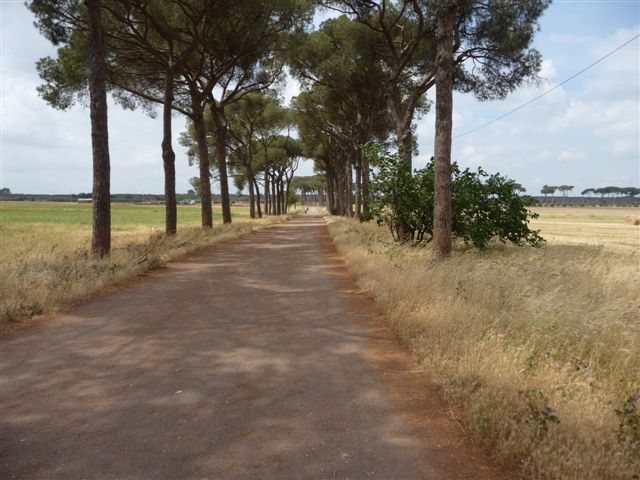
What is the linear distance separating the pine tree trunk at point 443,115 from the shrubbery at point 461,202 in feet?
7.38

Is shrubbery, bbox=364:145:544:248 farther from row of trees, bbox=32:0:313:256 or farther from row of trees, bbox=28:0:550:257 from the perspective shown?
row of trees, bbox=32:0:313:256

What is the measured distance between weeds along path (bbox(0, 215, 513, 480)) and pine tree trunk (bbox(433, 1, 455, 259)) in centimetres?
391

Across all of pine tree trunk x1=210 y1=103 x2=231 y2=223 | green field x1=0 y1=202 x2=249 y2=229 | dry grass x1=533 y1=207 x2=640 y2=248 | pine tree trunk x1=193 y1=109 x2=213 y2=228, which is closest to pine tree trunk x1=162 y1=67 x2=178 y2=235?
pine tree trunk x1=193 y1=109 x2=213 y2=228

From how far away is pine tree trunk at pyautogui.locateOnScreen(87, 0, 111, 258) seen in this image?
38.0 feet

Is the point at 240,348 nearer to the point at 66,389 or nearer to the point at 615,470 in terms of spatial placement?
the point at 66,389

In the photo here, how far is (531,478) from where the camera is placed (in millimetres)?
2768

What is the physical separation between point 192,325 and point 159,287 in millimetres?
3029

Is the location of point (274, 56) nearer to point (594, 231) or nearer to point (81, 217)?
point (594, 231)

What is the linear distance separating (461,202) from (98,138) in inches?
365

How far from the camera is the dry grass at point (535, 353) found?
299 centimetres

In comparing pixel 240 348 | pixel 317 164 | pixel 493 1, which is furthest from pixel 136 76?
pixel 317 164

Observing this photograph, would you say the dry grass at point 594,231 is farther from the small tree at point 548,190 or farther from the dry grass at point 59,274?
the small tree at point 548,190

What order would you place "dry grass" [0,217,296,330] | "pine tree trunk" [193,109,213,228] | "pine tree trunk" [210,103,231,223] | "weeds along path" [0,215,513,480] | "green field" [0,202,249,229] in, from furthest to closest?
"green field" [0,202,249,229] < "pine tree trunk" [210,103,231,223] < "pine tree trunk" [193,109,213,228] < "dry grass" [0,217,296,330] < "weeds along path" [0,215,513,480]

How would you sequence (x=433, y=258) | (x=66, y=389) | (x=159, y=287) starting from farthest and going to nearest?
(x=433, y=258) → (x=159, y=287) → (x=66, y=389)
